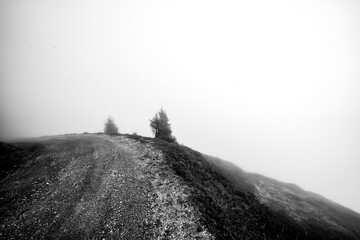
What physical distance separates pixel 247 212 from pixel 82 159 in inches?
642

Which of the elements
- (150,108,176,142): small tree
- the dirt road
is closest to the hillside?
the dirt road

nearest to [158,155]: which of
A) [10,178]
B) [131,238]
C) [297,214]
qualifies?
[131,238]

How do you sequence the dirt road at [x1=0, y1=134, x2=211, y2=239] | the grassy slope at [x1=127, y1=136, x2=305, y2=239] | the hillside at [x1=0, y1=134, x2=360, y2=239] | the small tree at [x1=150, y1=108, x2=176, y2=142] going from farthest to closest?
the small tree at [x1=150, y1=108, x2=176, y2=142] → the grassy slope at [x1=127, y1=136, x2=305, y2=239] → the hillside at [x1=0, y1=134, x2=360, y2=239] → the dirt road at [x1=0, y1=134, x2=211, y2=239]

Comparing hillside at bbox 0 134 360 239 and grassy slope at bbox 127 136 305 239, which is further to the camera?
grassy slope at bbox 127 136 305 239

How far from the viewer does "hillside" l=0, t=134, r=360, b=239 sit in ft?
29.6

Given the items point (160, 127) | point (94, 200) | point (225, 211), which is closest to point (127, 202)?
point (94, 200)

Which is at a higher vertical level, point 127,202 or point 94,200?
point 127,202

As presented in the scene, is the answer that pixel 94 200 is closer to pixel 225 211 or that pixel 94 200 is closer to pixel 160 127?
pixel 225 211

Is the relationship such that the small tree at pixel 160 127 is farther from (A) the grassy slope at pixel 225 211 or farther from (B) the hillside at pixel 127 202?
(A) the grassy slope at pixel 225 211

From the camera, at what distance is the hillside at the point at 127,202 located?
9.02 meters

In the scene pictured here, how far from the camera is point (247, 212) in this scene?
13.3m

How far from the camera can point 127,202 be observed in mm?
10766

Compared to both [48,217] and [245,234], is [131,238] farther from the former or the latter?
[245,234]

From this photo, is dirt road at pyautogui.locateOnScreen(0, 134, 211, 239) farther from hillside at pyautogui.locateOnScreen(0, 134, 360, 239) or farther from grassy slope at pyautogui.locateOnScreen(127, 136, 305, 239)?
grassy slope at pyautogui.locateOnScreen(127, 136, 305, 239)
